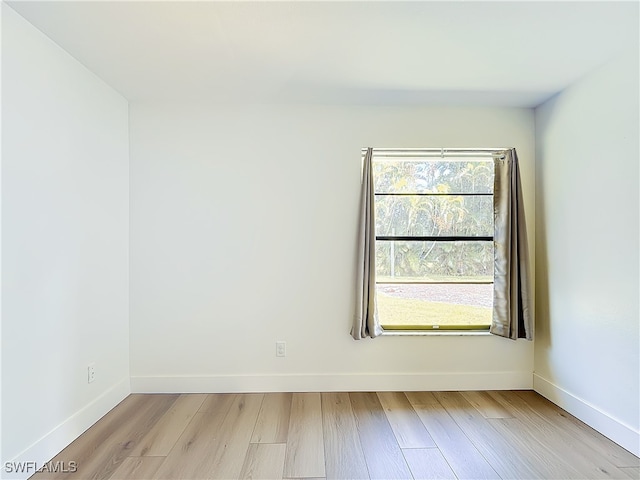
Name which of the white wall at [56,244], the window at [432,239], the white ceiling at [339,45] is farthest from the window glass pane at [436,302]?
the white wall at [56,244]

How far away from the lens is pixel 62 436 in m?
1.92

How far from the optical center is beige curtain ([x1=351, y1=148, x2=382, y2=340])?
2572mm

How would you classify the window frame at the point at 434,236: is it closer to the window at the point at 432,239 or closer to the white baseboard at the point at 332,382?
the window at the point at 432,239

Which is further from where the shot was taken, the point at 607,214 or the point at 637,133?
the point at 607,214

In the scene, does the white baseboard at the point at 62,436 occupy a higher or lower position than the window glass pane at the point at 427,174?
lower

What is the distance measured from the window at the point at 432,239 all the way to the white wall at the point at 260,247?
0.21 meters

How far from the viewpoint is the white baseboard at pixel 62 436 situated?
163cm

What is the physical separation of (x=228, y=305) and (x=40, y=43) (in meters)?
1.97

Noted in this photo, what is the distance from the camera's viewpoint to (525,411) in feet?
7.70

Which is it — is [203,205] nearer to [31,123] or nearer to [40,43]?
[31,123]

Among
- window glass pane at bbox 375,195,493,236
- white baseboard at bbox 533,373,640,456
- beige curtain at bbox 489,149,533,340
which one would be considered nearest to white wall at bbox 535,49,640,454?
white baseboard at bbox 533,373,640,456

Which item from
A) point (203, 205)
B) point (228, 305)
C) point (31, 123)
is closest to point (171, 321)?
point (228, 305)
